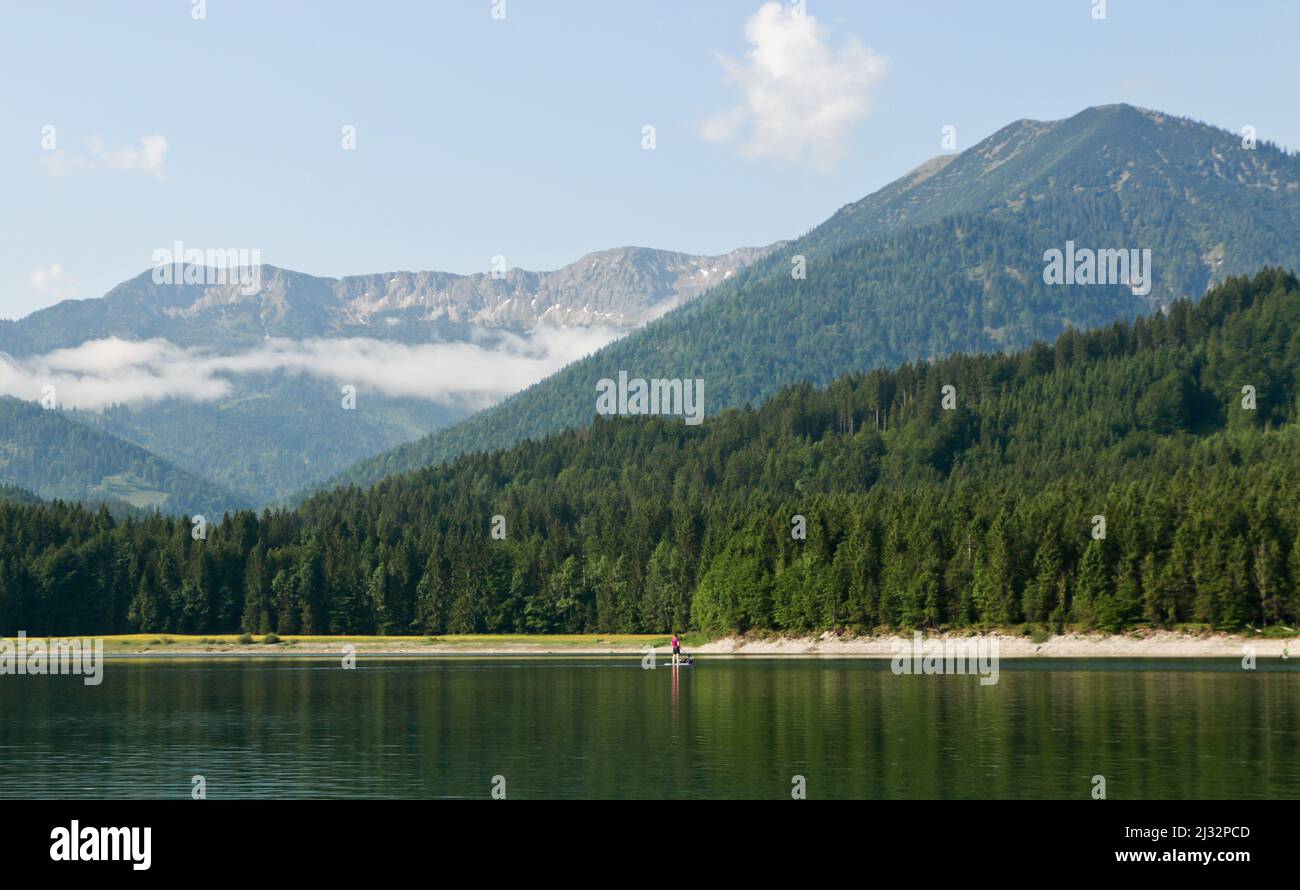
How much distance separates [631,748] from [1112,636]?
106563 mm

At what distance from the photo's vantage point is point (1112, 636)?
168 metres

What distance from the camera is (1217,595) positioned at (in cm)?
16312

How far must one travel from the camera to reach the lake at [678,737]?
63.0 metres

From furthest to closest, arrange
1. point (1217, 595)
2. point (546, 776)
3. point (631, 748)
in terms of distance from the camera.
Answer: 1. point (1217, 595)
2. point (631, 748)
3. point (546, 776)

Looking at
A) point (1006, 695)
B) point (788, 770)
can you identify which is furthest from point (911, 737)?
point (1006, 695)

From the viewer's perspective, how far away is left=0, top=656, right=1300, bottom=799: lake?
63.0 meters

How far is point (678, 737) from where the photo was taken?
80938mm
